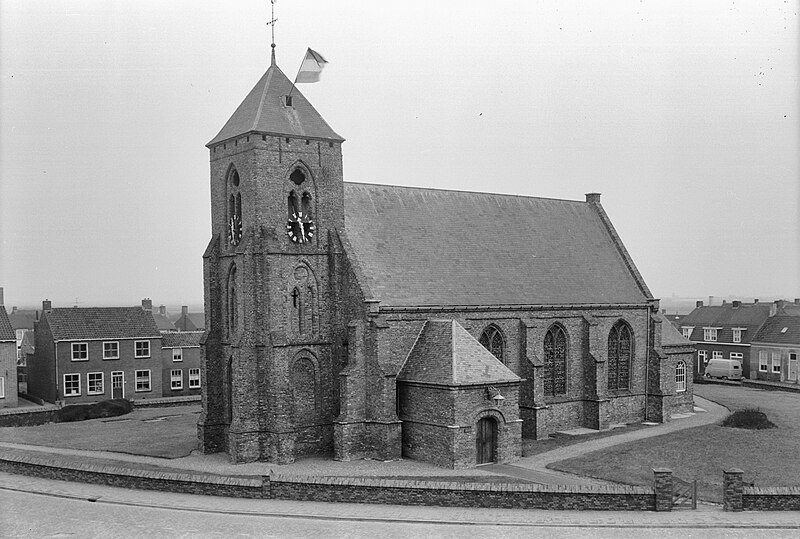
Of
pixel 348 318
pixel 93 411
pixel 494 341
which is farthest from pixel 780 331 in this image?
pixel 93 411

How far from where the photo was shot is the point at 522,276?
4216 cm

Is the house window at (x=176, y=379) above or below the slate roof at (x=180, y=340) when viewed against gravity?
below

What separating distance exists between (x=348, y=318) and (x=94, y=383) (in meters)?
28.3

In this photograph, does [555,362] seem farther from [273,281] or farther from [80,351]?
[80,351]

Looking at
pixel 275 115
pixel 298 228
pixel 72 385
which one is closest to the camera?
pixel 275 115

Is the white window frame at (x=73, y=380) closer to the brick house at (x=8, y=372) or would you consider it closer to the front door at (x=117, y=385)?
the front door at (x=117, y=385)

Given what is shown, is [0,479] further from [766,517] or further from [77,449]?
[766,517]

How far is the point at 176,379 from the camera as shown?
62281 millimetres

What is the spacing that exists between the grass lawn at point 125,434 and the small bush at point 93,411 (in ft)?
2.74

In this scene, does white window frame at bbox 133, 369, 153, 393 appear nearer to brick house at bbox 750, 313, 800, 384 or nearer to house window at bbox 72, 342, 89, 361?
house window at bbox 72, 342, 89, 361

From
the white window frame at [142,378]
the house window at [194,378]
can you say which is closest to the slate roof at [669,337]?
the house window at [194,378]

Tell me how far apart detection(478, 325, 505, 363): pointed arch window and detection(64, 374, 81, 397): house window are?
102 ft

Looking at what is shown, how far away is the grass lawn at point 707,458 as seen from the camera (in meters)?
30.6

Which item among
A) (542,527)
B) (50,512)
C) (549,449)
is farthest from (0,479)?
(549,449)
